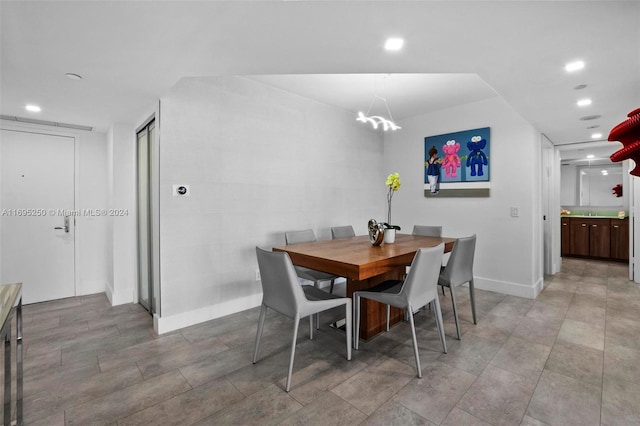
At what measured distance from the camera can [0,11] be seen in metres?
1.59

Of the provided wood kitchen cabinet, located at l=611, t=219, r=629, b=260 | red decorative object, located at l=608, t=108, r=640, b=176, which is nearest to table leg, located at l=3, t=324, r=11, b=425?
red decorative object, located at l=608, t=108, r=640, b=176

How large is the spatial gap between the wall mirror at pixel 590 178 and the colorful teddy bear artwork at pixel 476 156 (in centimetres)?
336

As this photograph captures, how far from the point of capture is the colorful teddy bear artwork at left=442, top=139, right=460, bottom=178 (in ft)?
14.9

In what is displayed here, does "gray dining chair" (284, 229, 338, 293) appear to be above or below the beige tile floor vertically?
above

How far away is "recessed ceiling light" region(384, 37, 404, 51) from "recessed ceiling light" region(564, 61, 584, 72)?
4.28 feet

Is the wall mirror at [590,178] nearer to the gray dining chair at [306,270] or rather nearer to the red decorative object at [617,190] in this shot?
the red decorative object at [617,190]

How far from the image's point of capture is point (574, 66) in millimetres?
2242

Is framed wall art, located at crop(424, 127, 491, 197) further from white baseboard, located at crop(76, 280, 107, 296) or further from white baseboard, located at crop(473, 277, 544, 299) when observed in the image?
white baseboard, located at crop(76, 280, 107, 296)

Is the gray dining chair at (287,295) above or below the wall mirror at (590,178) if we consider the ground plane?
below

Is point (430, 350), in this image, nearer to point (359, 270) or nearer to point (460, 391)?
point (460, 391)

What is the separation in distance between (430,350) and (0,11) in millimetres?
3472

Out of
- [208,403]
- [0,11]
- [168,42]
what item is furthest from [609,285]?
[0,11]

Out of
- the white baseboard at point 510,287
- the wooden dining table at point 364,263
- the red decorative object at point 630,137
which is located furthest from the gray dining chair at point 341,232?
the red decorative object at point 630,137

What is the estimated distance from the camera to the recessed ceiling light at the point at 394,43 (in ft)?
6.29
